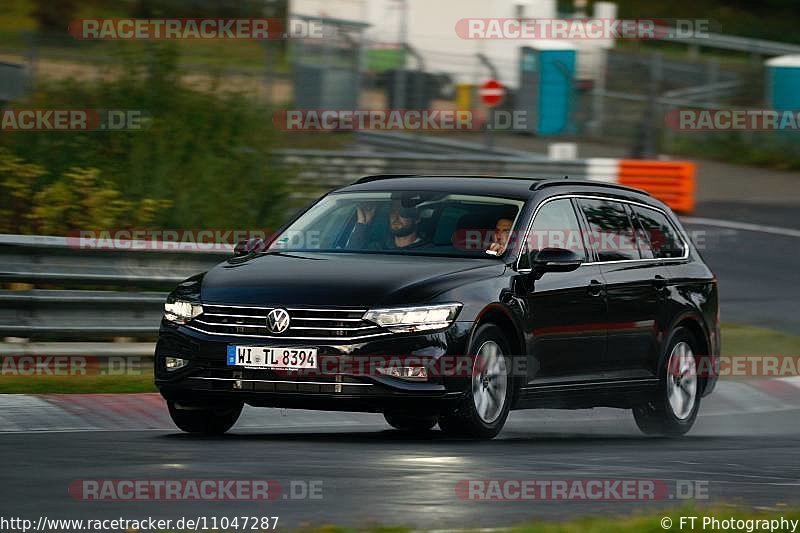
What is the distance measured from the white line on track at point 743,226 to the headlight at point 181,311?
16376mm

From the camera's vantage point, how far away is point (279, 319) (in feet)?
32.2

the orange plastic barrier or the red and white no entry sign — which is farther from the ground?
the red and white no entry sign

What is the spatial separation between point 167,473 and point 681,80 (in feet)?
93.2

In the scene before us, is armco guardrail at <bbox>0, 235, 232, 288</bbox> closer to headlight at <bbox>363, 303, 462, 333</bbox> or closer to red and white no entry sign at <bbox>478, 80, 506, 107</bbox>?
headlight at <bbox>363, 303, 462, 333</bbox>

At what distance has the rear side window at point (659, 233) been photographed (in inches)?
493

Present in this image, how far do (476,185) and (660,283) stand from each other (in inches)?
66.2

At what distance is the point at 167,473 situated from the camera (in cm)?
805

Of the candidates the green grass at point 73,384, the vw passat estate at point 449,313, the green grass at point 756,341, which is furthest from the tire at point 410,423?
the green grass at point 756,341

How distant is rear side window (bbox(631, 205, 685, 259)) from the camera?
12.5 metres

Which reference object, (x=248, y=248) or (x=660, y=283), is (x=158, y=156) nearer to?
(x=248, y=248)

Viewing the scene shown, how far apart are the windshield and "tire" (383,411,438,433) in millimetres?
1000

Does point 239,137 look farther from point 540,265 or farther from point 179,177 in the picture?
point 540,265

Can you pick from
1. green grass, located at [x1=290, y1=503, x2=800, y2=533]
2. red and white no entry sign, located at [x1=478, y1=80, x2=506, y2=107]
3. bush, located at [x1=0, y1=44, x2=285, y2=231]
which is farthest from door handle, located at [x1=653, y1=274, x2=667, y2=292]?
red and white no entry sign, located at [x1=478, y1=80, x2=506, y2=107]

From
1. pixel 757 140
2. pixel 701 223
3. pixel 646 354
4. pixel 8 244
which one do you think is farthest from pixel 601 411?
pixel 757 140
